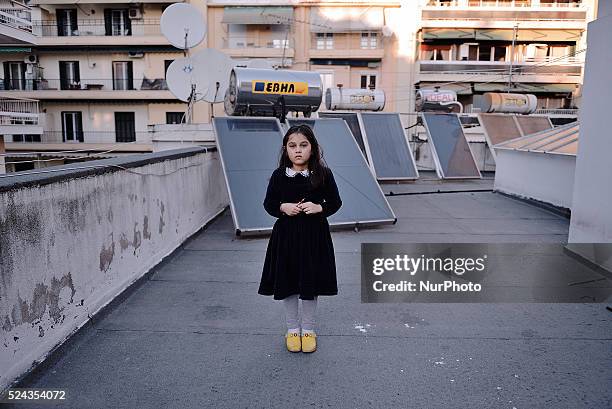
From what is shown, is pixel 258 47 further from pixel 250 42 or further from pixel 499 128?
pixel 499 128

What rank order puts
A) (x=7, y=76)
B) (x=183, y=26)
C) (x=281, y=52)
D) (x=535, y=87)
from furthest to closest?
(x=535, y=87)
(x=7, y=76)
(x=281, y=52)
(x=183, y=26)

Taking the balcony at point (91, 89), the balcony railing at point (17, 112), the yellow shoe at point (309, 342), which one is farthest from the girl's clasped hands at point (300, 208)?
the balcony at point (91, 89)

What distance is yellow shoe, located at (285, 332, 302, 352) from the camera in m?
3.49

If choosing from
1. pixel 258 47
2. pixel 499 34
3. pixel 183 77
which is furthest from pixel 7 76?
pixel 499 34

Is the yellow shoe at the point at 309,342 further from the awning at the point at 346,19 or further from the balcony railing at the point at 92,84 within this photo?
the balcony railing at the point at 92,84

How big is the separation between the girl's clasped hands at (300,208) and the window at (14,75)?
36.2 m

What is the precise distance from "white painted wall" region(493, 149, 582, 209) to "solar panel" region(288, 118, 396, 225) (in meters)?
3.85

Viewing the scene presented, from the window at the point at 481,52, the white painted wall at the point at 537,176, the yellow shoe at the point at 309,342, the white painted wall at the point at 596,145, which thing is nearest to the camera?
the yellow shoe at the point at 309,342

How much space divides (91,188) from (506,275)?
173 inches

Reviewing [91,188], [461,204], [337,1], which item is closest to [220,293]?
[91,188]

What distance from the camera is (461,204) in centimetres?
1048

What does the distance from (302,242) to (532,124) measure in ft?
50.4

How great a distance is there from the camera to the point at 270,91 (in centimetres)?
993

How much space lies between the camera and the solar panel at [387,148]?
12344 mm
